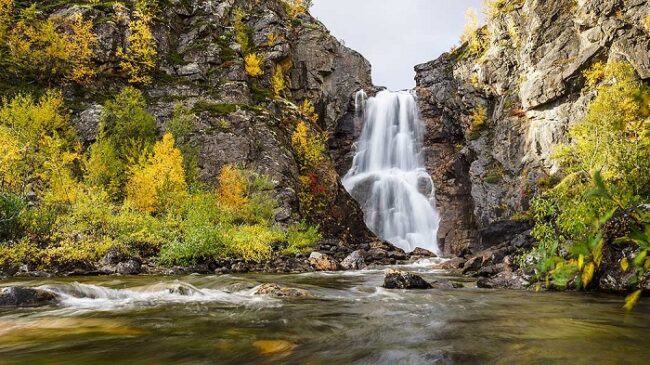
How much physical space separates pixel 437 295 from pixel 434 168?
138 feet

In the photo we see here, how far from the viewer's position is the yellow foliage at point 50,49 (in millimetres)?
37781

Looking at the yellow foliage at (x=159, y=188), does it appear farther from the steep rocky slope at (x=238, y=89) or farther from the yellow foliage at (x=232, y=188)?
the steep rocky slope at (x=238, y=89)

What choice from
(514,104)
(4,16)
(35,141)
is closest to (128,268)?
(35,141)

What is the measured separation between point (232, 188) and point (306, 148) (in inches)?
471

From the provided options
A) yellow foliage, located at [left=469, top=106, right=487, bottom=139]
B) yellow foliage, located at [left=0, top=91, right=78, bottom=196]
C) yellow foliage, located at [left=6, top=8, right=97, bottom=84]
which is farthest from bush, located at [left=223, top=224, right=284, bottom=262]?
yellow foliage, located at [left=469, top=106, right=487, bottom=139]

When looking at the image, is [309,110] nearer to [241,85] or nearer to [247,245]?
[241,85]

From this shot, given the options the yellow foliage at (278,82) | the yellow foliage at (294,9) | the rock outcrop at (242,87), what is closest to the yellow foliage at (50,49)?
the rock outcrop at (242,87)

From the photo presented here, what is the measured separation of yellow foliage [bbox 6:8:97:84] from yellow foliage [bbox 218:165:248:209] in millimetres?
19197

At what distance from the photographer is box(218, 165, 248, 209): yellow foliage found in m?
30.6

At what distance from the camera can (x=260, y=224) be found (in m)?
27.7

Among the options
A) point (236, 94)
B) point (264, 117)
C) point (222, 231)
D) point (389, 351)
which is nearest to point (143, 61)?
point (236, 94)

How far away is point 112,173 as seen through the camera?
3136 cm

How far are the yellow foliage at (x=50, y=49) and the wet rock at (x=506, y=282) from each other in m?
40.9

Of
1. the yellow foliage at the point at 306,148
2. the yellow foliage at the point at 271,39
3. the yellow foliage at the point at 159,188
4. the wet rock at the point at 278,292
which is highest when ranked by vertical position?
the yellow foliage at the point at 271,39
